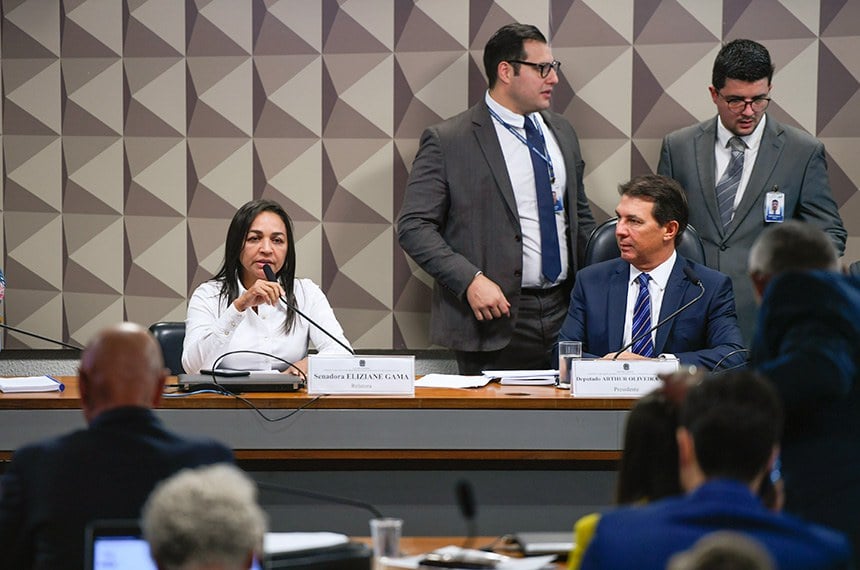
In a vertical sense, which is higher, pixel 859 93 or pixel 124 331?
pixel 859 93

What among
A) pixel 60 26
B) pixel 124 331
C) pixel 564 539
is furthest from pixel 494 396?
pixel 60 26

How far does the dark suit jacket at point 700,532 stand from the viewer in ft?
5.35

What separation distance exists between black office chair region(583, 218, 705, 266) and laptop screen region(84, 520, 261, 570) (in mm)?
2916

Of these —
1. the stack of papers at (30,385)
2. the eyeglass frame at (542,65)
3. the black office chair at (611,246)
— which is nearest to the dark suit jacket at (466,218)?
the eyeglass frame at (542,65)

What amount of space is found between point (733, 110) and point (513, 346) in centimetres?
131

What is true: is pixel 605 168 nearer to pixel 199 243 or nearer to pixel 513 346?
pixel 513 346

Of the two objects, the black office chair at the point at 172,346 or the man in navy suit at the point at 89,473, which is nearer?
the man in navy suit at the point at 89,473

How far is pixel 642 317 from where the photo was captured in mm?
4133

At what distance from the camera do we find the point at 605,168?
5219mm

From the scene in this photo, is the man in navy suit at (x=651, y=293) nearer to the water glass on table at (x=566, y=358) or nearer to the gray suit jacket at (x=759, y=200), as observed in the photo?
the water glass on table at (x=566, y=358)

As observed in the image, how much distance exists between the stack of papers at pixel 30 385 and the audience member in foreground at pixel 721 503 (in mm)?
2364

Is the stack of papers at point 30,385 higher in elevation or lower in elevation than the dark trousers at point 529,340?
lower

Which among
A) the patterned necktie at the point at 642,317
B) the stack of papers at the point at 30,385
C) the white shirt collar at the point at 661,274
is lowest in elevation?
the stack of papers at the point at 30,385

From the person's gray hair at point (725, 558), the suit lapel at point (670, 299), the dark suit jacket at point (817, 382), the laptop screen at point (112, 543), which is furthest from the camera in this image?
the suit lapel at point (670, 299)
